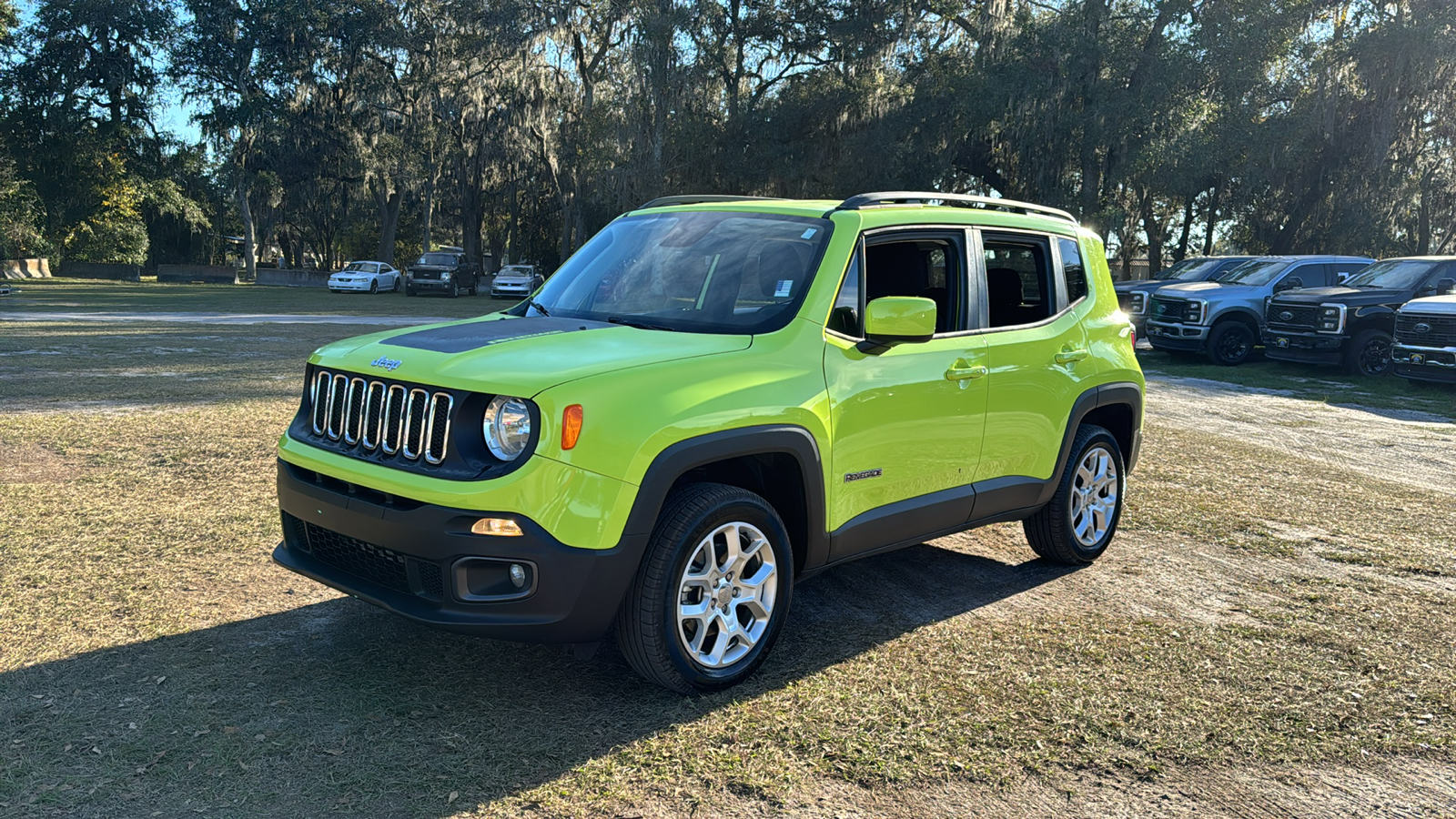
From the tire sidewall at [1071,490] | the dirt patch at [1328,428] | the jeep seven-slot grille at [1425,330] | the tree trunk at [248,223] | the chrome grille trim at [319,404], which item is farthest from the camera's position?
the tree trunk at [248,223]

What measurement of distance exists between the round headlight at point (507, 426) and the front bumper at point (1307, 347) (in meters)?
17.1

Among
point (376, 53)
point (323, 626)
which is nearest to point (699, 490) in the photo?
point (323, 626)

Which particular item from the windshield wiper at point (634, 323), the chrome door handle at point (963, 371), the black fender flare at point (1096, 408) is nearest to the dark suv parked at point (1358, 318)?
the black fender flare at point (1096, 408)

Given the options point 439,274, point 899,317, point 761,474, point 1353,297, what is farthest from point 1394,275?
point 439,274

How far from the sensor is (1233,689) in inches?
173

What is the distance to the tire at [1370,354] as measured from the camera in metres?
17.6

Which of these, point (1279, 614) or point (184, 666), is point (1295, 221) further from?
point (184, 666)

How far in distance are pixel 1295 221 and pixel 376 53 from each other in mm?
34855

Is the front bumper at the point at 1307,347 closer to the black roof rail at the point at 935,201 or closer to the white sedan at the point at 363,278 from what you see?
the black roof rail at the point at 935,201

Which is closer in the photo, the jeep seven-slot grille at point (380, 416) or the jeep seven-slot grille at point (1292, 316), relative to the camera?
the jeep seven-slot grille at point (380, 416)

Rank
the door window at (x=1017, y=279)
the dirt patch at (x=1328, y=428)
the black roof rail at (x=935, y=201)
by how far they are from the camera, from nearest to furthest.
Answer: the black roof rail at (x=935, y=201) < the door window at (x=1017, y=279) < the dirt patch at (x=1328, y=428)

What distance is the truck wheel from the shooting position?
19.3m

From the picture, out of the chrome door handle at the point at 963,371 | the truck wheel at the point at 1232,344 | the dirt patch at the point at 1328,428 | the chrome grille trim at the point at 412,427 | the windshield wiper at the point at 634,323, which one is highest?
the windshield wiper at the point at 634,323

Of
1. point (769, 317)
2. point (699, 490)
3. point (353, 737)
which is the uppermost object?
point (769, 317)
